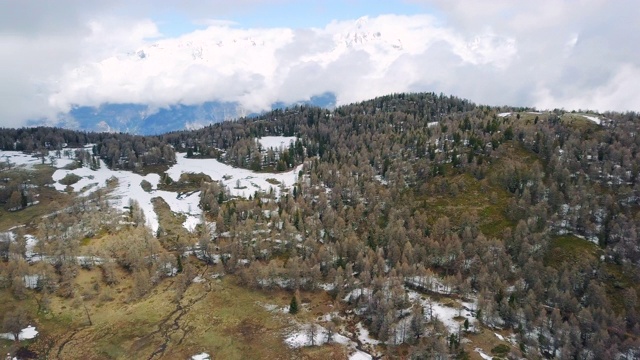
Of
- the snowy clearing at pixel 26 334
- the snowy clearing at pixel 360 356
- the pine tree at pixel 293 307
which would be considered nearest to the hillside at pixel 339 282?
the pine tree at pixel 293 307

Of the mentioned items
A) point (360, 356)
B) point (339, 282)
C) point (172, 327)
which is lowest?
point (360, 356)

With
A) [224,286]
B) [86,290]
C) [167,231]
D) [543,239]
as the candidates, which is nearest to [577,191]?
[543,239]

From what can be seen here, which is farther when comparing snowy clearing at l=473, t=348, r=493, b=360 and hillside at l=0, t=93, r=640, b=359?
hillside at l=0, t=93, r=640, b=359

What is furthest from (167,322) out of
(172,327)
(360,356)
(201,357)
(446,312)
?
(446,312)

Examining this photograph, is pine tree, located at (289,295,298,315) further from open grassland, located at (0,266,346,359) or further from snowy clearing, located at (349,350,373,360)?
snowy clearing, located at (349,350,373,360)

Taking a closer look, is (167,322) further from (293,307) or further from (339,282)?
(339,282)

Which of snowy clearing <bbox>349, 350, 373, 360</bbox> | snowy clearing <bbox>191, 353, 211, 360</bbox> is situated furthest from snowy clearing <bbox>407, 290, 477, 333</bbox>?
snowy clearing <bbox>191, 353, 211, 360</bbox>

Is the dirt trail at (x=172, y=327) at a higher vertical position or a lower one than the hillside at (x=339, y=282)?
lower

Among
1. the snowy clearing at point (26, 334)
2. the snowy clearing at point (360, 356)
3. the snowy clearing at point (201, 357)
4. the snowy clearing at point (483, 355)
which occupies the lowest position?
the snowy clearing at point (26, 334)

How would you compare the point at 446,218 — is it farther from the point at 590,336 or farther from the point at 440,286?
the point at 590,336

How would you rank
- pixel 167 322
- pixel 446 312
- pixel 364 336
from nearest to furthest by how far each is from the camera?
pixel 364 336
pixel 167 322
pixel 446 312

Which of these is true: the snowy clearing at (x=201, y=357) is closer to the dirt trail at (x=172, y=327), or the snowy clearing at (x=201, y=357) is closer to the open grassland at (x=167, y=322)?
the open grassland at (x=167, y=322)
